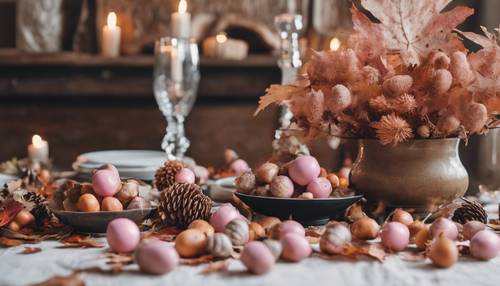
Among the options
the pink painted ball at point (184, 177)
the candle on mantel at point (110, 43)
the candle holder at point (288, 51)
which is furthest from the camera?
the candle on mantel at point (110, 43)

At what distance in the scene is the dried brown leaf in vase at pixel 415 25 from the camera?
901 mm

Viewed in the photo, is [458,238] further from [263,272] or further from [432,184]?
[263,272]

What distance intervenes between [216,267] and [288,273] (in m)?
0.07

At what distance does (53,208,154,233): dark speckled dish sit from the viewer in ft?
2.61

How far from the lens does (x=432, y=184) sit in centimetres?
90

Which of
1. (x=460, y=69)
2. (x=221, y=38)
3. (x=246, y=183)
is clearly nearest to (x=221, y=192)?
(x=246, y=183)

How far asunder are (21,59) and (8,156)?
1.38ft

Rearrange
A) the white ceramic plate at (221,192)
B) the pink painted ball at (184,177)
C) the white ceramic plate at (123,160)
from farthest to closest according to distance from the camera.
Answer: the white ceramic plate at (123,160), the white ceramic plate at (221,192), the pink painted ball at (184,177)

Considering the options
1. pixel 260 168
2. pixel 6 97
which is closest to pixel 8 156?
pixel 6 97

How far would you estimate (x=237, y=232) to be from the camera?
2.42 ft

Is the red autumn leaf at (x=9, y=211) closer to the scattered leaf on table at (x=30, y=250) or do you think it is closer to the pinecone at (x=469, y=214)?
the scattered leaf on table at (x=30, y=250)

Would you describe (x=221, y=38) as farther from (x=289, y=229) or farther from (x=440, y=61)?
(x=289, y=229)

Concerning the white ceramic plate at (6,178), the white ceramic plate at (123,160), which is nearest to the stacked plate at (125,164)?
the white ceramic plate at (123,160)

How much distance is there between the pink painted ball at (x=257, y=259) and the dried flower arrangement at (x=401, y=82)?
28 cm
